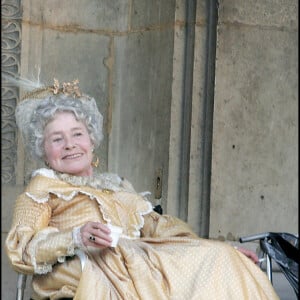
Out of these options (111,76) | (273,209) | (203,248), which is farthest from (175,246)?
(111,76)

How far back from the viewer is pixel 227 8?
273 inches

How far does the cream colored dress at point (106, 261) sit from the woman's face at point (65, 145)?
0.31 feet

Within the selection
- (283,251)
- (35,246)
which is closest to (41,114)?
(35,246)

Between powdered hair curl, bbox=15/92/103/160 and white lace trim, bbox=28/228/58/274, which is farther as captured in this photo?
powdered hair curl, bbox=15/92/103/160

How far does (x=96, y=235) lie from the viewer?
5129mm

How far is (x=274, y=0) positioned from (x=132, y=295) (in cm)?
227

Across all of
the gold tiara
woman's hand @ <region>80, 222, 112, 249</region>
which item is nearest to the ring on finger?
woman's hand @ <region>80, 222, 112, 249</region>

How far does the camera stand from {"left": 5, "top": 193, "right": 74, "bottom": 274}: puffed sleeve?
523cm

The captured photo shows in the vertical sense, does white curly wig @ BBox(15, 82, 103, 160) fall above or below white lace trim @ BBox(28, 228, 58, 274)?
above

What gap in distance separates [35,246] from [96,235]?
26 cm

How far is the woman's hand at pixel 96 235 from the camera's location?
16.8ft

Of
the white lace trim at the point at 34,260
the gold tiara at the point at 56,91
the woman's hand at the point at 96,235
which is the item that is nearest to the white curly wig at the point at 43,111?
the gold tiara at the point at 56,91

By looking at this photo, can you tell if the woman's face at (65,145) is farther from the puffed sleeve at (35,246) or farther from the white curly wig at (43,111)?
the puffed sleeve at (35,246)

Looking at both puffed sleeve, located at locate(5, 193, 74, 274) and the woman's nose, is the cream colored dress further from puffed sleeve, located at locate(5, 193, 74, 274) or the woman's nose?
the woman's nose
